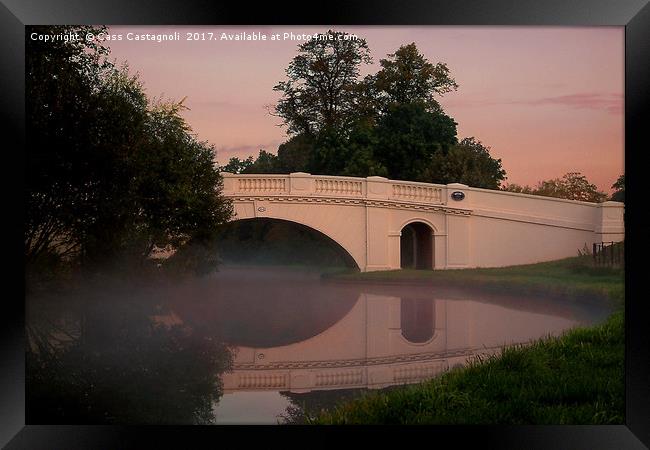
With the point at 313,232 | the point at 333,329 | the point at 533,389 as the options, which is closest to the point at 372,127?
the point at 313,232

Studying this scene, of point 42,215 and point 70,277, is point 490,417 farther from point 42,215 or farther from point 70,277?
point 42,215

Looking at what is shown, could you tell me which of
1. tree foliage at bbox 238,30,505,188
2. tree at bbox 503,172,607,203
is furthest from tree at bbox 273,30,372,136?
tree at bbox 503,172,607,203

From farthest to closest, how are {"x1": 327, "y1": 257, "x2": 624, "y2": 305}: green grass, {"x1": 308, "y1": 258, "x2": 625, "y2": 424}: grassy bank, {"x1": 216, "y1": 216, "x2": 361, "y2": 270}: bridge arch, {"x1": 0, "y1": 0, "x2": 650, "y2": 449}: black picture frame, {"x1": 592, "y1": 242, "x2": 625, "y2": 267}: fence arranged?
{"x1": 216, "y1": 216, "x2": 361, "y2": 270}: bridge arch < {"x1": 327, "y1": 257, "x2": 624, "y2": 305}: green grass < {"x1": 592, "y1": 242, "x2": 625, "y2": 267}: fence < {"x1": 308, "y1": 258, "x2": 625, "y2": 424}: grassy bank < {"x1": 0, "y1": 0, "x2": 650, "y2": 449}: black picture frame

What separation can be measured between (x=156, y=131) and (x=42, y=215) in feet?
3.46

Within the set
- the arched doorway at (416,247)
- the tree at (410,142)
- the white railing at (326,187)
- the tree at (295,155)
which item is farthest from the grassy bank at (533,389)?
the tree at (295,155)

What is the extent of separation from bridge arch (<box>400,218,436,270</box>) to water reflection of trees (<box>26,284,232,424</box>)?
5.22 feet

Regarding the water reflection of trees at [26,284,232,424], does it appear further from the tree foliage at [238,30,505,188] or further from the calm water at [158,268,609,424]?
the tree foliage at [238,30,505,188]

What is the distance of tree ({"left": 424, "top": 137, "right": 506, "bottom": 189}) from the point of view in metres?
5.42

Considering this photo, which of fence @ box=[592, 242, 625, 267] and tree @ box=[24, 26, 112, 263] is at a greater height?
tree @ box=[24, 26, 112, 263]

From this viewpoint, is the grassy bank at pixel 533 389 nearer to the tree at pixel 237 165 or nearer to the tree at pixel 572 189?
the tree at pixel 572 189

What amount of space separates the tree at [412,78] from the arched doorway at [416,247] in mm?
1007

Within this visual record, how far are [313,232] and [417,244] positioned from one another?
0.87 meters

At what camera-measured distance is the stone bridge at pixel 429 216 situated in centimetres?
547

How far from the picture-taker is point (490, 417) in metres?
4.82
